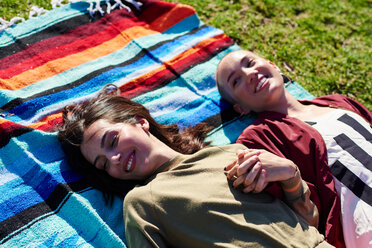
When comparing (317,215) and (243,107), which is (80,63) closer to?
(243,107)

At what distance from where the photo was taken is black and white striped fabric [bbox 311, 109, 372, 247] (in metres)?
2.57

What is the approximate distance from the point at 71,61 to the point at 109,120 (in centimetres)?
145

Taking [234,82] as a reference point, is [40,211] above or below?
below

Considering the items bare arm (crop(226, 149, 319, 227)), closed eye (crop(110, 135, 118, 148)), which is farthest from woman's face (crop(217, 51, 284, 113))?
closed eye (crop(110, 135, 118, 148))

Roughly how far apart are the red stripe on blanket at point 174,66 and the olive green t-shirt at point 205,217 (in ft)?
4.87

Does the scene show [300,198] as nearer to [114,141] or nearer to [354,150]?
[354,150]

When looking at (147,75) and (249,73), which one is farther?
(147,75)

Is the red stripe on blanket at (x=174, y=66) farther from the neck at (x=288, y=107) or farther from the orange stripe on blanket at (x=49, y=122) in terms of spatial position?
the neck at (x=288, y=107)

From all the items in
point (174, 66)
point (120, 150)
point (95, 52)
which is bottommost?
point (174, 66)

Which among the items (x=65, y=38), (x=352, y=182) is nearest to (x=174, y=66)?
(x=65, y=38)

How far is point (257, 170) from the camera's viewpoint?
2293 mm

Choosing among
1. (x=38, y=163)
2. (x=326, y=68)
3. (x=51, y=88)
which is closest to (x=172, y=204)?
(x=38, y=163)

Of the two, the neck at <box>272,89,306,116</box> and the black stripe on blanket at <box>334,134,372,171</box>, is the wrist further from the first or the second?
the neck at <box>272,89,306,116</box>

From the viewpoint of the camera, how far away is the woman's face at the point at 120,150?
2.48 m
